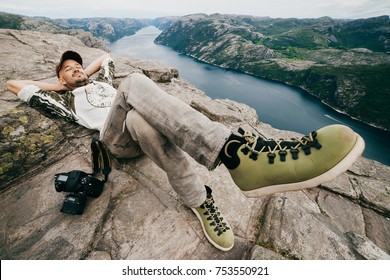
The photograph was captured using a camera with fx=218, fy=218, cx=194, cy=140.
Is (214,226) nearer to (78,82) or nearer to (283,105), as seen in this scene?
(78,82)

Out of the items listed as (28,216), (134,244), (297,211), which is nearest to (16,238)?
(28,216)

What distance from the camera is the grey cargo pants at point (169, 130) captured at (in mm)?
2197

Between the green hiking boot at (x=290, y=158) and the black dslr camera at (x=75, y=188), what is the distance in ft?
6.58

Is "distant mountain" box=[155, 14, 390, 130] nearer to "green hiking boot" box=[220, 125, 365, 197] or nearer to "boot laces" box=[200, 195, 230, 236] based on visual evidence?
"green hiking boot" box=[220, 125, 365, 197]

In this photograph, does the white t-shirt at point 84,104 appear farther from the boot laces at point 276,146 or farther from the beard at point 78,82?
the boot laces at point 276,146

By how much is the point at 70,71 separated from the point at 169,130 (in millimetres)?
3056

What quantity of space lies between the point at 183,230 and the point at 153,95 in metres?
1.82

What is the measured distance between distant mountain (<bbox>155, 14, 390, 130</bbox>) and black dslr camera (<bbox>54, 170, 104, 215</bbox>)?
8868cm

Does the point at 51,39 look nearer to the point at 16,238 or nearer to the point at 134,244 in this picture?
the point at 16,238

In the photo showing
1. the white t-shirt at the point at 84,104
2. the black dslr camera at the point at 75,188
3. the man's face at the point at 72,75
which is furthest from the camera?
the man's face at the point at 72,75

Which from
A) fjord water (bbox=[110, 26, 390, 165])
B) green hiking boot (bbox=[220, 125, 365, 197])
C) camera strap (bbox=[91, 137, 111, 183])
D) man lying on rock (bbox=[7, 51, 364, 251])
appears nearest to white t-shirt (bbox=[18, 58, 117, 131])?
camera strap (bbox=[91, 137, 111, 183])

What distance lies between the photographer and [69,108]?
386cm

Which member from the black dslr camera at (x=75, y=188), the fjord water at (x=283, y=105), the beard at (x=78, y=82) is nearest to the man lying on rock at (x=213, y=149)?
the black dslr camera at (x=75, y=188)

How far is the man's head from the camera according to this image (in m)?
4.16
